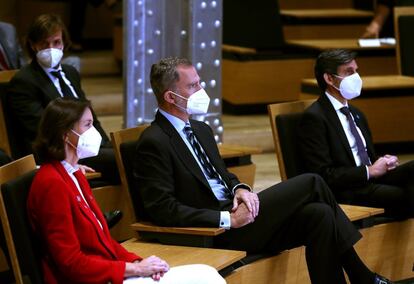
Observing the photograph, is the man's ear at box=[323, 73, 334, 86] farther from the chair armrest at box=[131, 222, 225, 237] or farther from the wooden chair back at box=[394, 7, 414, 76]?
the wooden chair back at box=[394, 7, 414, 76]

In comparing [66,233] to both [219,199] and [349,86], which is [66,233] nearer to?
[219,199]

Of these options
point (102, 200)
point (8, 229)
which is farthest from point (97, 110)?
point (8, 229)

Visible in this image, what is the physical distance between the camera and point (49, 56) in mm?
5340

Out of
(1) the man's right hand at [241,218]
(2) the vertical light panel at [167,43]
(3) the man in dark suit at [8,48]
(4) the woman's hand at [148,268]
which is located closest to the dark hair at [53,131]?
(4) the woman's hand at [148,268]

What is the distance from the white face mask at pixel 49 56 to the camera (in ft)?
17.5

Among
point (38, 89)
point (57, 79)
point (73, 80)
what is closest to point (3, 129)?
point (38, 89)

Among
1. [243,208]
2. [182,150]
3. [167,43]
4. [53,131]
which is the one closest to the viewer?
[53,131]

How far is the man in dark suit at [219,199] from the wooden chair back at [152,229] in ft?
0.11

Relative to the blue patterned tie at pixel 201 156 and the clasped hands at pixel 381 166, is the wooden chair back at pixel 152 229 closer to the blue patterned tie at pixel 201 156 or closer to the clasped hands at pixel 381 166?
the blue patterned tie at pixel 201 156

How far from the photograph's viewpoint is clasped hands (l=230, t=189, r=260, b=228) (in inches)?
165

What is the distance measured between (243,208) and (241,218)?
2.1 inches

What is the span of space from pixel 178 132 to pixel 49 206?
38.9 inches

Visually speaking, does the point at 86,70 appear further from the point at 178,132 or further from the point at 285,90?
the point at 178,132

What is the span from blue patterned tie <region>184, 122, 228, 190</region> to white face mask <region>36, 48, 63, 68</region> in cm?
119
